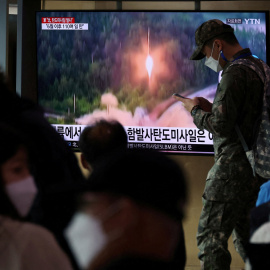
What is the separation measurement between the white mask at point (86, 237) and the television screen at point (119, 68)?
119 inches

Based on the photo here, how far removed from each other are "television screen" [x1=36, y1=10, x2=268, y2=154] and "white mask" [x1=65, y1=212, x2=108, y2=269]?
9.93ft

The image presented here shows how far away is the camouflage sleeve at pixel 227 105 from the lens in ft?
8.68

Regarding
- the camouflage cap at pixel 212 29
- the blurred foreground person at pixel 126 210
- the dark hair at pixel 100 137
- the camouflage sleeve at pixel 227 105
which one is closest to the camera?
the blurred foreground person at pixel 126 210

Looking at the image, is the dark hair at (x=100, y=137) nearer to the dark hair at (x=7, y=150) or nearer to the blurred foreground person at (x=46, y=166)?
the blurred foreground person at (x=46, y=166)

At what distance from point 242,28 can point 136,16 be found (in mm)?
726

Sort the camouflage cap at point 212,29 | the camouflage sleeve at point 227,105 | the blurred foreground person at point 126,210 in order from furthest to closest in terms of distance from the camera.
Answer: the camouflage cap at point 212,29
the camouflage sleeve at point 227,105
the blurred foreground person at point 126,210

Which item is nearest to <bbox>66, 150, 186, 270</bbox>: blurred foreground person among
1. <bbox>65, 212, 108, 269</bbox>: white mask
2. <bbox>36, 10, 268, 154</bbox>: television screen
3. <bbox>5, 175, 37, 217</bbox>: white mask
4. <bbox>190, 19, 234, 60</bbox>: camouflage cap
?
<bbox>65, 212, 108, 269</bbox>: white mask

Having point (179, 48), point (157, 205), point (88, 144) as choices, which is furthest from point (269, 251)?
point (179, 48)

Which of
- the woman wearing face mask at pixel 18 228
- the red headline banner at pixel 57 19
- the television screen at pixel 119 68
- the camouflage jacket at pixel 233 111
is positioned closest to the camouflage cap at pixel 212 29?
the camouflage jacket at pixel 233 111

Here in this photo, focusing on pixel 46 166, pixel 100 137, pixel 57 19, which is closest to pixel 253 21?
pixel 57 19

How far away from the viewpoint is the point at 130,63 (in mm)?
3854

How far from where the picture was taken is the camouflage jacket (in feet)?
8.70

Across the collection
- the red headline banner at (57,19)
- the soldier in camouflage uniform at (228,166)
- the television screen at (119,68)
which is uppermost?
the red headline banner at (57,19)

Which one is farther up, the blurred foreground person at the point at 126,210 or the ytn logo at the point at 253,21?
the ytn logo at the point at 253,21
